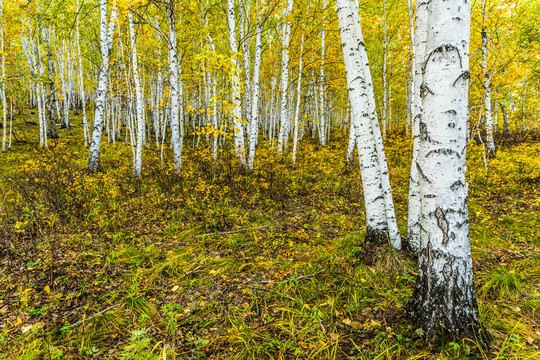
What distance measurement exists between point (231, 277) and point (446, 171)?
2642 mm

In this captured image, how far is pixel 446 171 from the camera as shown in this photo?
1.74 m

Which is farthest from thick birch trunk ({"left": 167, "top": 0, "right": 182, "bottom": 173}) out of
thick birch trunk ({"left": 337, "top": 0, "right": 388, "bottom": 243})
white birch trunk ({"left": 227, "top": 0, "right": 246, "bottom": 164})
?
thick birch trunk ({"left": 337, "top": 0, "right": 388, "bottom": 243})

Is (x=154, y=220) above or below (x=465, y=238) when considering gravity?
below

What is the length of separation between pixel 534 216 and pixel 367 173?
3.51m

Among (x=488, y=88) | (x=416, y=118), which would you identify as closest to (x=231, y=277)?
(x=416, y=118)

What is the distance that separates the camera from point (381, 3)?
39.0 ft

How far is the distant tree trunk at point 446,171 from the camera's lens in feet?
5.54

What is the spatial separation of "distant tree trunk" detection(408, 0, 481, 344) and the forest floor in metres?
0.23

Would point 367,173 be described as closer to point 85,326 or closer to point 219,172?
point 85,326

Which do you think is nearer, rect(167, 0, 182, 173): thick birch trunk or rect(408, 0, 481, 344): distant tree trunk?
rect(408, 0, 481, 344): distant tree trunk

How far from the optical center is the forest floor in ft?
6.93

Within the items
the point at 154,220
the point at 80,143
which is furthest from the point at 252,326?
the point at 80,143

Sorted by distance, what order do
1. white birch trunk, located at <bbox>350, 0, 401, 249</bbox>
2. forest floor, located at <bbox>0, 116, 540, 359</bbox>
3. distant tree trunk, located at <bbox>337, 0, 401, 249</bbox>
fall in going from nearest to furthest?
forest floor, located at <bbox>0, 116, 540, 359</bbox> → distant tree trunk, located at <bbox>337, 0, 401, 249</bbox> → white birch trunk, located at <bbox>350, 0, 401, 249</bbox>

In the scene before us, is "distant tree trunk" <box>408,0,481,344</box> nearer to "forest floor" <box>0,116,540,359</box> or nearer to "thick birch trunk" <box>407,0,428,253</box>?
"forest floor" <box>0,116,540,359</box>
